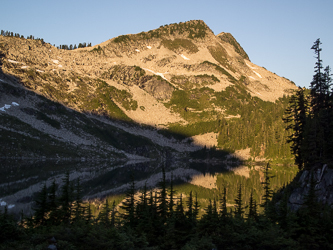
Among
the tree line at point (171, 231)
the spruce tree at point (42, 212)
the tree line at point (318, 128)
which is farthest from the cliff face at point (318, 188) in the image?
the spruce tree at point (42, 212)

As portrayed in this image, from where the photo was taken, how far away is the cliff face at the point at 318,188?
39656 millimetres

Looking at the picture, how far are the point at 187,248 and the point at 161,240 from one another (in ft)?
17.5

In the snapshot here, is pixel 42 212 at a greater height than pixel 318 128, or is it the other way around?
pixel 318 128

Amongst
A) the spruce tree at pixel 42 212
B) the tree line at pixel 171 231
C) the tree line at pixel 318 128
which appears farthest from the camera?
the tree line at pixel 318 128

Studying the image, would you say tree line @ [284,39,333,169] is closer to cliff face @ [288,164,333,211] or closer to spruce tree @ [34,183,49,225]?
cliff face @ [288,164,333,211]

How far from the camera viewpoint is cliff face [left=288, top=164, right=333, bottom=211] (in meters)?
39.7

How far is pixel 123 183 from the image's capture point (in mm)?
106438

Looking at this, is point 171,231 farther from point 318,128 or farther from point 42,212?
point 318,128

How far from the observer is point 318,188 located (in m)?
41.7

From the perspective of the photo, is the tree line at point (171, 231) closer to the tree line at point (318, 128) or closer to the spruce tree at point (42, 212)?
the spruce tree at point (42, 212)

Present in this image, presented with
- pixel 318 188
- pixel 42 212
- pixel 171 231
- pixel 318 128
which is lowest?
pixel 171 231

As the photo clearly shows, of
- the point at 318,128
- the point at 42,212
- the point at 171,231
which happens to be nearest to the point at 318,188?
the point at 318,128

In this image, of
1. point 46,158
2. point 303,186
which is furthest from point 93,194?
point 46,158

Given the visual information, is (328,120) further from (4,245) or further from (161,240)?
(4,245)
